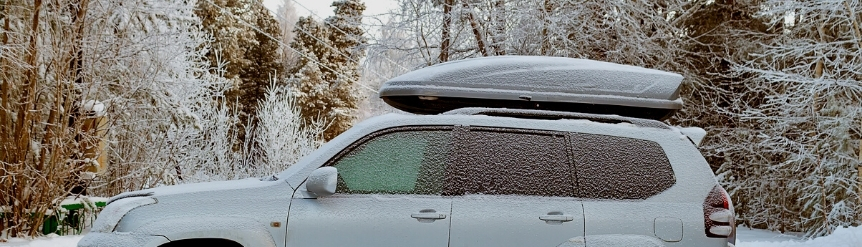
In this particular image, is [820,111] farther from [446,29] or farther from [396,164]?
[396,164]

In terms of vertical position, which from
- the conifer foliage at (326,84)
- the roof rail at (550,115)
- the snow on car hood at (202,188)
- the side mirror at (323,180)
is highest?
the roof rail at (550,115)

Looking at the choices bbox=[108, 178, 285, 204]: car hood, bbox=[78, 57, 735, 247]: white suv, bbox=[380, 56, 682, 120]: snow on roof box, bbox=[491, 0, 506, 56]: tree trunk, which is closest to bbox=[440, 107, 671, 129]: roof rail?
bbox=[78, 57, 735, 247]: white suv

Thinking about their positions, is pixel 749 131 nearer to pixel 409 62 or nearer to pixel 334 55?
pixel 409 62

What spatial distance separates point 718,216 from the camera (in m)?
5.06

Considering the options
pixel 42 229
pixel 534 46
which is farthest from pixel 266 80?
pixel 42 229

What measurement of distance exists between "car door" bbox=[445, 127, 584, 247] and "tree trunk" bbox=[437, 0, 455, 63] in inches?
504

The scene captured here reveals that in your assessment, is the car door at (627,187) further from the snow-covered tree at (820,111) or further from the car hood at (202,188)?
the snow-covered tree at (820,111)

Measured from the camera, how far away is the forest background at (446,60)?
11.9 m

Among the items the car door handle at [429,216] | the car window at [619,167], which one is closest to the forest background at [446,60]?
the car door handle at [429,216]

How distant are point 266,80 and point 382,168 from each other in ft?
140

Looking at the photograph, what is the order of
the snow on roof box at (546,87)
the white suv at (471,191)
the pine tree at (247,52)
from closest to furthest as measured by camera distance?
1. the white suv at (471,191)
2. the snow on roof box at (546,87)
3. the pine tree at (247,52)

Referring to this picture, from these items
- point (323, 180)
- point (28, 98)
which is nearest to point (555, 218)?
point (323, 180)

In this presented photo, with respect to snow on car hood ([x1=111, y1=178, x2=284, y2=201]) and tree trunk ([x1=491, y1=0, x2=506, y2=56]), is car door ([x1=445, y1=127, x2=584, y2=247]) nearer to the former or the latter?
snow on car hood ([x1=111, y1=178, x2=284, y2=201])

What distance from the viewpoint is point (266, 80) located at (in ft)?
153
